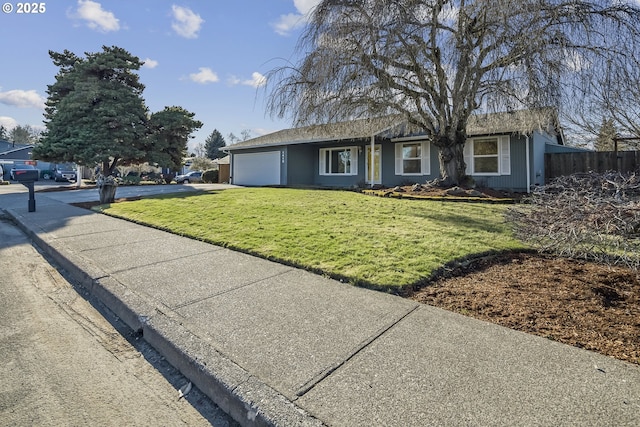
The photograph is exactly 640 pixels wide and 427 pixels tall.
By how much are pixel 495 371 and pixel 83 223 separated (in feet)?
28.8

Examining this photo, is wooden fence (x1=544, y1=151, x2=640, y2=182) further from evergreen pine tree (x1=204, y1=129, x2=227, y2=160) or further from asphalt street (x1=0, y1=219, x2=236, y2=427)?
evergreen pine tree (x1=204, y1=129, x2=227, y2=160)

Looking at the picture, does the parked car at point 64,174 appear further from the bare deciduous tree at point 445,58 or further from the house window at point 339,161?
the bare deciduous tree at point 445,58

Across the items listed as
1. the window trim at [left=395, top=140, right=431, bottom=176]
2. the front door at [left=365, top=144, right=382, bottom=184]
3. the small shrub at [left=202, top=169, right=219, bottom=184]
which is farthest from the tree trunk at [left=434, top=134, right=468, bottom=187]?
the small shrub at [left=202, top=169, right=219, bottom=184]

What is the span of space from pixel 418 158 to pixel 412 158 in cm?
29

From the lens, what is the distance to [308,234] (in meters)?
6.16

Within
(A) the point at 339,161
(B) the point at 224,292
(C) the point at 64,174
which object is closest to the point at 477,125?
(A) the point at 339,161

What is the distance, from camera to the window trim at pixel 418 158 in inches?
647

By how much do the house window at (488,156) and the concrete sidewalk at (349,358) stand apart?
13.3 meters

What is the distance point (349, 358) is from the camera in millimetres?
2541

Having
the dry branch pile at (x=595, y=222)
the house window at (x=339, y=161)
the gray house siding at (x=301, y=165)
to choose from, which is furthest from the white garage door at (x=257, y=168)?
the dry branch pile at (x=595, y=222)

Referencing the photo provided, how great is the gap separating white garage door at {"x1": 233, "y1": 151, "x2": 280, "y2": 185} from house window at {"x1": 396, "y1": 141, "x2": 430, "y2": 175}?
717cm

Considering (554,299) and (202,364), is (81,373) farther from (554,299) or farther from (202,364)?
(554,299)

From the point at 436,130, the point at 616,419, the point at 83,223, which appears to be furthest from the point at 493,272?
the point at 436,130

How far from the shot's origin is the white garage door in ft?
68.8
